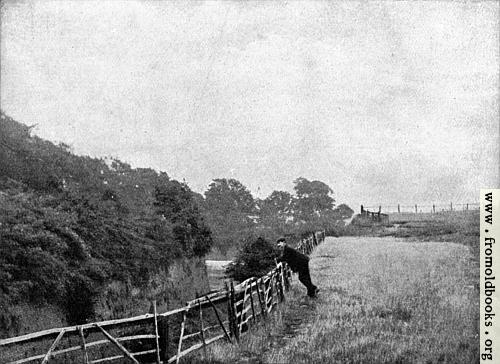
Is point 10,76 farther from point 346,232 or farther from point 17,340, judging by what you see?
point 346,232

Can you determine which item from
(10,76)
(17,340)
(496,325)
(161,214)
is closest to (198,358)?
Answer: (17,340)

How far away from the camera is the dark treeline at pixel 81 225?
1207cm

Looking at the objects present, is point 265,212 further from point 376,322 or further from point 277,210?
point 376,322

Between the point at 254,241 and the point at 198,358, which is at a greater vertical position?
the point at 254,241

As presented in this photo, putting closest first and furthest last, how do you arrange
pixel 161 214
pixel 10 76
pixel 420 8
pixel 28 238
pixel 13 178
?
pixel 420 8 → pixel 10 76 → pixel 28 238 → pixel 13 178 → pixel 161 214

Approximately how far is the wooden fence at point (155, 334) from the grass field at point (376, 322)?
18.6 inches

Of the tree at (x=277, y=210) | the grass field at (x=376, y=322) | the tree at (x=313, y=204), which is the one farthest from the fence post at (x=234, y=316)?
the tree at (x=313, y=204)

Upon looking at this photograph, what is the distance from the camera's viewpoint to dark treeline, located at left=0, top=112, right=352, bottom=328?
12.1m

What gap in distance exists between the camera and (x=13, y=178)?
54.8ft

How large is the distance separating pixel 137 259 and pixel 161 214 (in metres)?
4.65

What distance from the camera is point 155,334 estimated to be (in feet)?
27.9

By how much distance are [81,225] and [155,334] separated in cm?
786

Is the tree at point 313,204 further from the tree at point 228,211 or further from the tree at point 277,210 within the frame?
the tree at point 228,211

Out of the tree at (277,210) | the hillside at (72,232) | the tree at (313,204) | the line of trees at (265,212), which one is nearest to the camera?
the hillside at (72,232)
